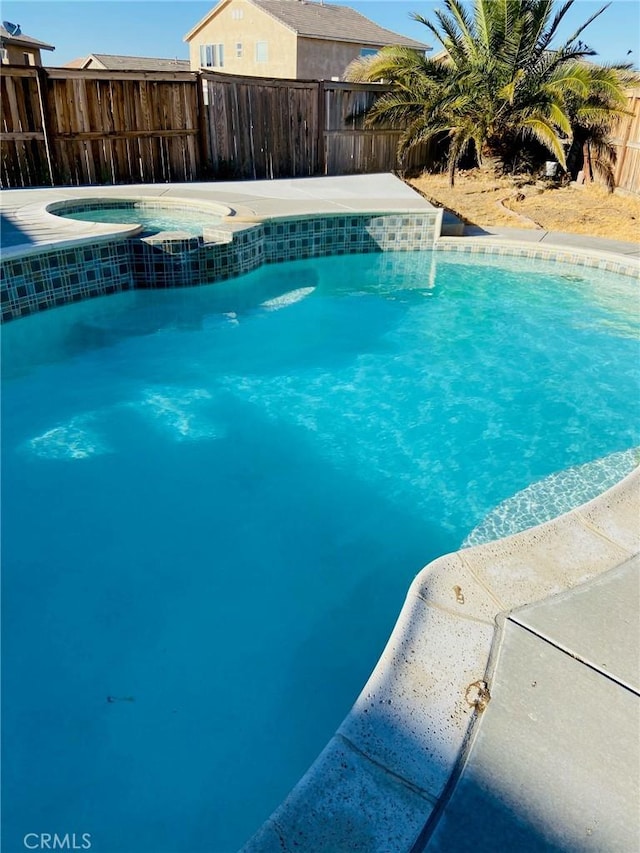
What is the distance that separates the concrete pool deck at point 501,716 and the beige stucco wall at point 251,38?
2259 cm

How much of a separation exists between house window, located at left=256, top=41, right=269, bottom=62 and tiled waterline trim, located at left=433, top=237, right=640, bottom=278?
57.7ft

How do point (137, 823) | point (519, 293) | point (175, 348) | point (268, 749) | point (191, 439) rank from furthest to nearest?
point (519, 293), point (175, 348), point (191, 439), point (268, 749), point (137, 823)

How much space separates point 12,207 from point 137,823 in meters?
7.48

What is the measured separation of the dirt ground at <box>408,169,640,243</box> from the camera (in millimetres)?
8781

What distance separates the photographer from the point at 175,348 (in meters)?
5.44

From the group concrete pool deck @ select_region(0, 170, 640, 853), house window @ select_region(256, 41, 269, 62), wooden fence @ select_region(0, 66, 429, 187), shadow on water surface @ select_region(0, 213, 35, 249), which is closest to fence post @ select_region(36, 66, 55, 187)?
wooden fence @ select_region(0, 66, 429, 187)

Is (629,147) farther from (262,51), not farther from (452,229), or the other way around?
(262,51)

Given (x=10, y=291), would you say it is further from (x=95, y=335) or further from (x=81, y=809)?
(x=81, y=809)

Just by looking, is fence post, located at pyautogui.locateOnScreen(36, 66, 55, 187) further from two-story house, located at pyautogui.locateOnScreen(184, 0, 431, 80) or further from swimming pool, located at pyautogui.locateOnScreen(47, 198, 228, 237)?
two-story house, located at pyautogui.locateOnScreen(184, 0, 431, 80)

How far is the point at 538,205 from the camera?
9648mm

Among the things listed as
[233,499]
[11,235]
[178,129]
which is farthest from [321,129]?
[233,499]

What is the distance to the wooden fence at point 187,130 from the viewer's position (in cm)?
892

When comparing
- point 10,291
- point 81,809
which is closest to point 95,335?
point 10,291

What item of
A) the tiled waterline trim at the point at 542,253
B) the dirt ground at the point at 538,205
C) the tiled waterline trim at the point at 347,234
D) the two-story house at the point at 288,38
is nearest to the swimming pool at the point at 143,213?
the tiled waterline trim at the point at 347,234
